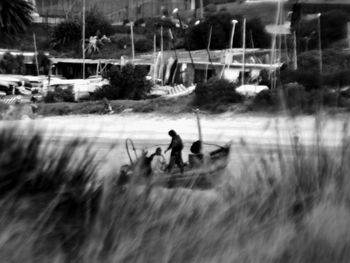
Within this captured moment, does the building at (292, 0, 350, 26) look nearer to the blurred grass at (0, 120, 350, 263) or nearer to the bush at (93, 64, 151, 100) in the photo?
the bush at (93, 64, 151, 100)

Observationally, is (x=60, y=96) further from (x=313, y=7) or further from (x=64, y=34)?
(x=64, y=34)

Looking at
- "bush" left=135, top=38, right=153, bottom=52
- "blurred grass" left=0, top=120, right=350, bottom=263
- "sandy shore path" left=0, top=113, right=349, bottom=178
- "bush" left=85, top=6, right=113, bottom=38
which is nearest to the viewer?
"blurred grass" left=0, top=120, right=350, bottom=263

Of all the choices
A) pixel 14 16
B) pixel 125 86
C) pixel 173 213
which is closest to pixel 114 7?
pixel 125 86

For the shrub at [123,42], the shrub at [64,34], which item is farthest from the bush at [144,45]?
the shrub at [64,34]

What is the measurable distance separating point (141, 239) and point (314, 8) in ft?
137

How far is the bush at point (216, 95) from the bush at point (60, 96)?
1116 centimetres

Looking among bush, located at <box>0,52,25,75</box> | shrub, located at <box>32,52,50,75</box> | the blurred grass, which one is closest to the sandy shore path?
the blurred grass

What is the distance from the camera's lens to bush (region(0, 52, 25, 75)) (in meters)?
68.8

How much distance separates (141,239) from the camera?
14.6ft

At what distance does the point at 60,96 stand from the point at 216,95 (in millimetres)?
13857

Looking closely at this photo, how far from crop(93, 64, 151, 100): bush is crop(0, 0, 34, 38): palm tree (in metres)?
6.06

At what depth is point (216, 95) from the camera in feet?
Answer: 99.6

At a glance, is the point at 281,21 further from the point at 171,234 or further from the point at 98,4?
the point at 98,4

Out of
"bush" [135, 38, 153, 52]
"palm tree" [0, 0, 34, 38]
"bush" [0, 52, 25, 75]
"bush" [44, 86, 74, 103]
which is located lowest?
"bush" [44, 86, 74, 103]
